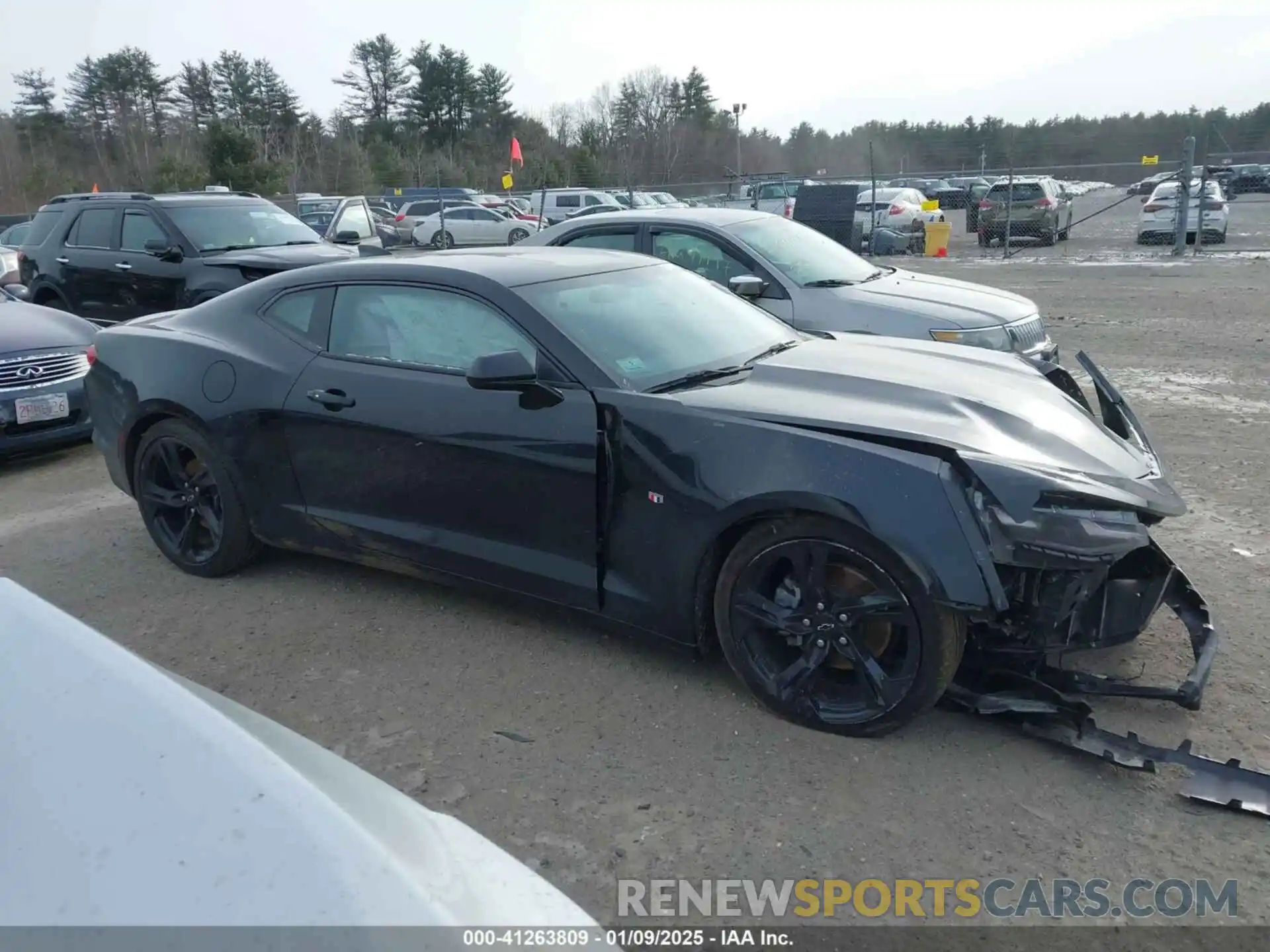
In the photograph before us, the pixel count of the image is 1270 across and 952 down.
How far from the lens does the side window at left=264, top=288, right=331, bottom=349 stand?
4445 mm

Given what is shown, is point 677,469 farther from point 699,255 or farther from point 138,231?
point 138,231

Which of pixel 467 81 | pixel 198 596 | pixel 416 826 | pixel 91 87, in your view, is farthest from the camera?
pixel 467 81

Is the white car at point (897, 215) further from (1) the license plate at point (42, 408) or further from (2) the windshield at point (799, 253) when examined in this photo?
(1) the license plate at point (42, 408)

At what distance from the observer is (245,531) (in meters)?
4.70

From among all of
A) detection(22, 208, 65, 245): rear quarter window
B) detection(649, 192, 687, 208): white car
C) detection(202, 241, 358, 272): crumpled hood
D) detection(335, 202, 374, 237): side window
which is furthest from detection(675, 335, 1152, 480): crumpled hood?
detection(649, 192, 687, 208): white car

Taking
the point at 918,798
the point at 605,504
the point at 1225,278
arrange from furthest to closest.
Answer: the point at 1225,278, the point at 605,504, the point at 918,798

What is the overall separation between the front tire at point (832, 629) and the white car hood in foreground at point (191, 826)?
172cm

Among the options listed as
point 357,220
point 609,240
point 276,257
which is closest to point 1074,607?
point 609,240

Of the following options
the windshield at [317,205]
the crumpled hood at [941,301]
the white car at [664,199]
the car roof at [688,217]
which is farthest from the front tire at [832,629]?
the white car at [664,199]

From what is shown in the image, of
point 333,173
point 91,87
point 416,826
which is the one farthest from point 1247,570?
point 91,87

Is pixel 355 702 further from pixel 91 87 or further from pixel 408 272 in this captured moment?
pixel 91 87

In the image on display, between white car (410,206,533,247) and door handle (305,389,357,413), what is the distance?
2479 centimetres

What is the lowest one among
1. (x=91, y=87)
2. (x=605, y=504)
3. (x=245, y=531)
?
(x=245, y=531)

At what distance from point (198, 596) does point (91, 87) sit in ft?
205
